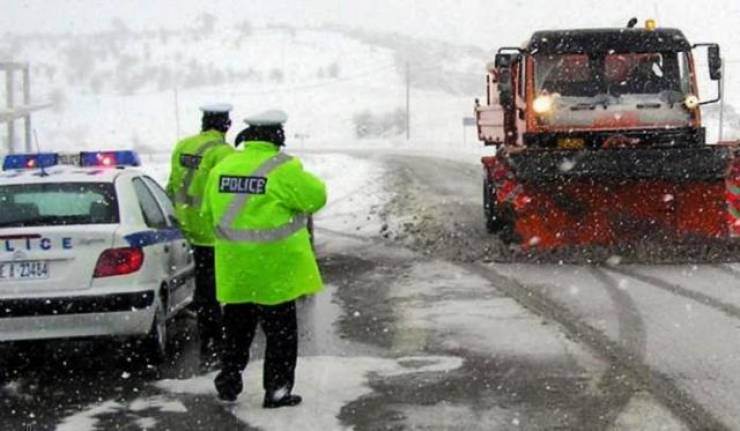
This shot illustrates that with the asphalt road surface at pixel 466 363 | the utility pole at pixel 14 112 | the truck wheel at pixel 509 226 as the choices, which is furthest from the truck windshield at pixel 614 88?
the utility pole at pixel 14 112

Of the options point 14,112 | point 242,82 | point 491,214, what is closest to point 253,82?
point 242,82

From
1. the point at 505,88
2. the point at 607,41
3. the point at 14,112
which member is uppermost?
the point at 607,41

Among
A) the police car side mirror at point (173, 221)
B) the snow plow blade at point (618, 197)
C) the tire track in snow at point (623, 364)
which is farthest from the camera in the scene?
the snow plow blade at point (618, 197)

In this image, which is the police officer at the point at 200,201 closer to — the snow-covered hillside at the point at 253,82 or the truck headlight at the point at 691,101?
the truck headlight at the point at 691,101

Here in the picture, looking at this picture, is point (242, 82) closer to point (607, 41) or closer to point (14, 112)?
point (14, 112)

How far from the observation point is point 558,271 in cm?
1137

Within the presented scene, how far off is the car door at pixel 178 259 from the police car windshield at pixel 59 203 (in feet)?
2.57

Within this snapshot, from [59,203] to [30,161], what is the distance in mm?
1035

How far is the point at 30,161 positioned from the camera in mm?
8273

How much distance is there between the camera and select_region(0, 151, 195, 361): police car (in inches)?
269

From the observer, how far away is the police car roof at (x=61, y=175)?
24.8 ft

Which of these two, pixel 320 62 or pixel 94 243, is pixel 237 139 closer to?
pixel 94 243

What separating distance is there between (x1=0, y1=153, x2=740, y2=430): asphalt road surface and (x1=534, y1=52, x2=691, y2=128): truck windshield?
2.13m

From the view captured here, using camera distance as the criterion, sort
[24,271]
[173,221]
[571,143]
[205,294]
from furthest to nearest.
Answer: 1. [571,143]
2. [173,221]
3. [205,294]
4. [24,271]
